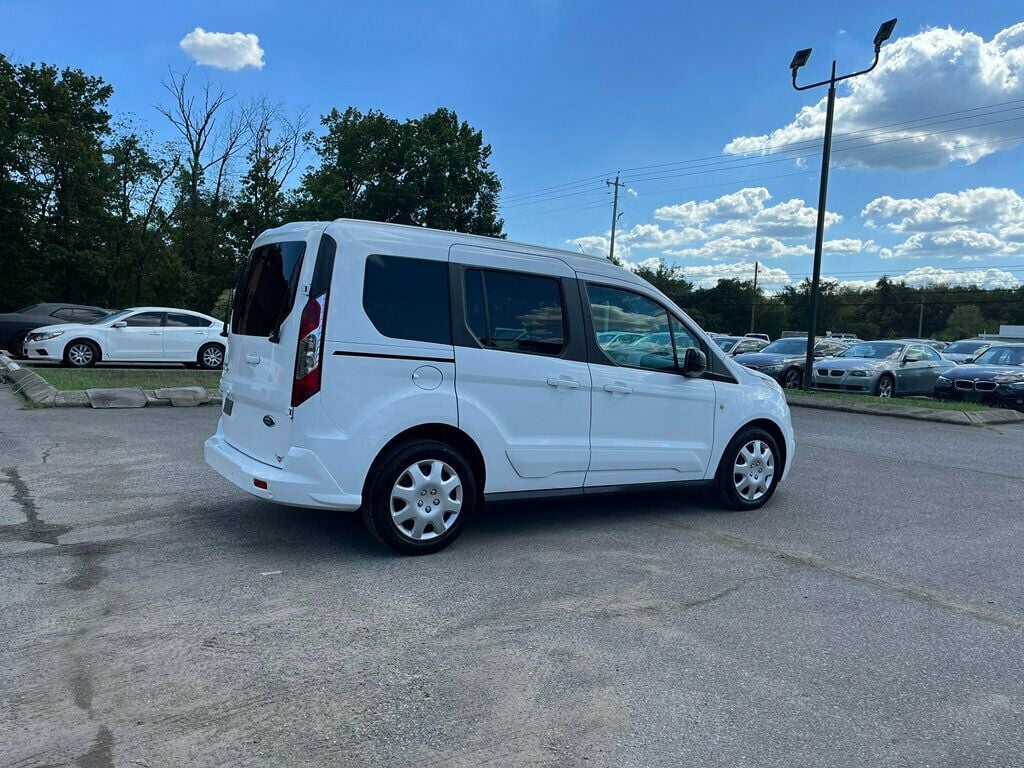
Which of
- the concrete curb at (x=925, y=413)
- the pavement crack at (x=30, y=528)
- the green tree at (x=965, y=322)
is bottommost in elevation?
the pavement crack at (x=30, y=528)

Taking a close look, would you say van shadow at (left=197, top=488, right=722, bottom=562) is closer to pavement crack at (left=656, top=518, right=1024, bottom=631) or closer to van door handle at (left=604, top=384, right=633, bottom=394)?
pavement crack at (left=656, top=518, right=1024, bottom=631)

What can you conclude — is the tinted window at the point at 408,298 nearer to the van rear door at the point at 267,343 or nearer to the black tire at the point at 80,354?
the van rear door at the point at 267,343

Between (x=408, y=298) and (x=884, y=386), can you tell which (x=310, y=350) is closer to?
(x=408, y=298)

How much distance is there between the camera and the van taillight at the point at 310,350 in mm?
4586

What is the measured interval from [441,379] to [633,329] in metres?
1.80

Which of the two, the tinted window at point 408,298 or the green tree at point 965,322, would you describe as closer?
the tinted window at point 408,298

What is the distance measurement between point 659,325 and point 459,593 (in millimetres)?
2824

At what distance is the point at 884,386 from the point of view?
60.5 ft

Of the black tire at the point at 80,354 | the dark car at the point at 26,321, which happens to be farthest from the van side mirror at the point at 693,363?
the dark car at the point at 26,321

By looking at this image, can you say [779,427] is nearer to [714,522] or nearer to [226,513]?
[714,522]

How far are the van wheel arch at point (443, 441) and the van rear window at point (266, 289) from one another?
1.05m

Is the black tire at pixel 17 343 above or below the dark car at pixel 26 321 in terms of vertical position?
below

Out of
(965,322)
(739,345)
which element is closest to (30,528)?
(739,345)

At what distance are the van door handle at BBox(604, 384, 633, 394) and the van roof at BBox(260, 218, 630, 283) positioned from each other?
877 mm
